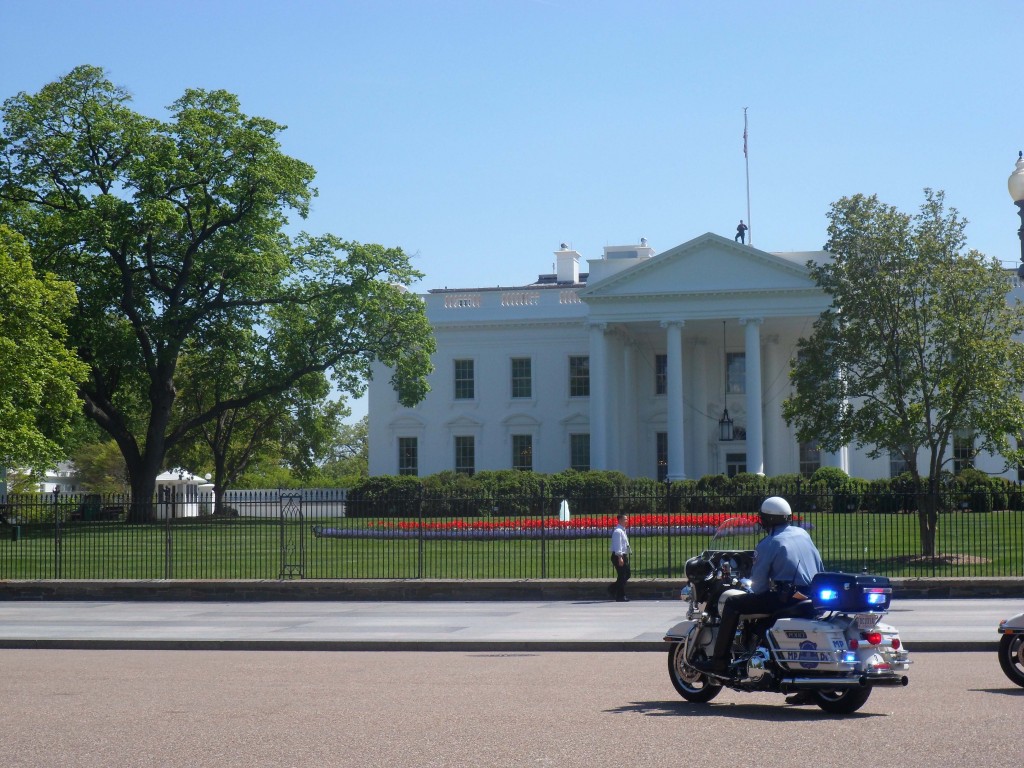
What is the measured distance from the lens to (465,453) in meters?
68.6

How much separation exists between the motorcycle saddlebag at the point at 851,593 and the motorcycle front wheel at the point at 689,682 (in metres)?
1.25

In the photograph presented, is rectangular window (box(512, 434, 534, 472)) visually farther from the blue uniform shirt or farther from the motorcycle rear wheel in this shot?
the motorcycle rear wheel

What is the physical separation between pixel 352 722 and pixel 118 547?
18653 mm

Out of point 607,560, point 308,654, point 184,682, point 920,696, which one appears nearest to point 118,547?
point 607,560

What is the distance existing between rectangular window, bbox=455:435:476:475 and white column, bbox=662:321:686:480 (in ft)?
41.3

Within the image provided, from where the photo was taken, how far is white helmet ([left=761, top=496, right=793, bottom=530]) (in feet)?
34.0

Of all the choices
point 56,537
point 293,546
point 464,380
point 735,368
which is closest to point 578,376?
point 464,380

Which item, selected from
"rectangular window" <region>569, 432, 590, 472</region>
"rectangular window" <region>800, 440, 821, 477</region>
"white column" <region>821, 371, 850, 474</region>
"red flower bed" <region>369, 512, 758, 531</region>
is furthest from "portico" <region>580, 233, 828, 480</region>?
"red flower bed" <region>369, 512, 758, 531</region>

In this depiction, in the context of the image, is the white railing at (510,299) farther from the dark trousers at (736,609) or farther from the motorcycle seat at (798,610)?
the motorcycle seat at (798,610)

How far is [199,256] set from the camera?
47.5 m

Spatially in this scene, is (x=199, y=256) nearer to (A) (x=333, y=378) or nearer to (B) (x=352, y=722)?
(A) (x=333, y=378)

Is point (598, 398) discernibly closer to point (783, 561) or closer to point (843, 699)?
point (783, 561)

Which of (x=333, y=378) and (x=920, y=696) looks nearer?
(x=920, y=696)

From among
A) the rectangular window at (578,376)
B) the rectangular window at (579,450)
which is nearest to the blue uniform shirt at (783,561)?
the rectangular window at (579,450)
